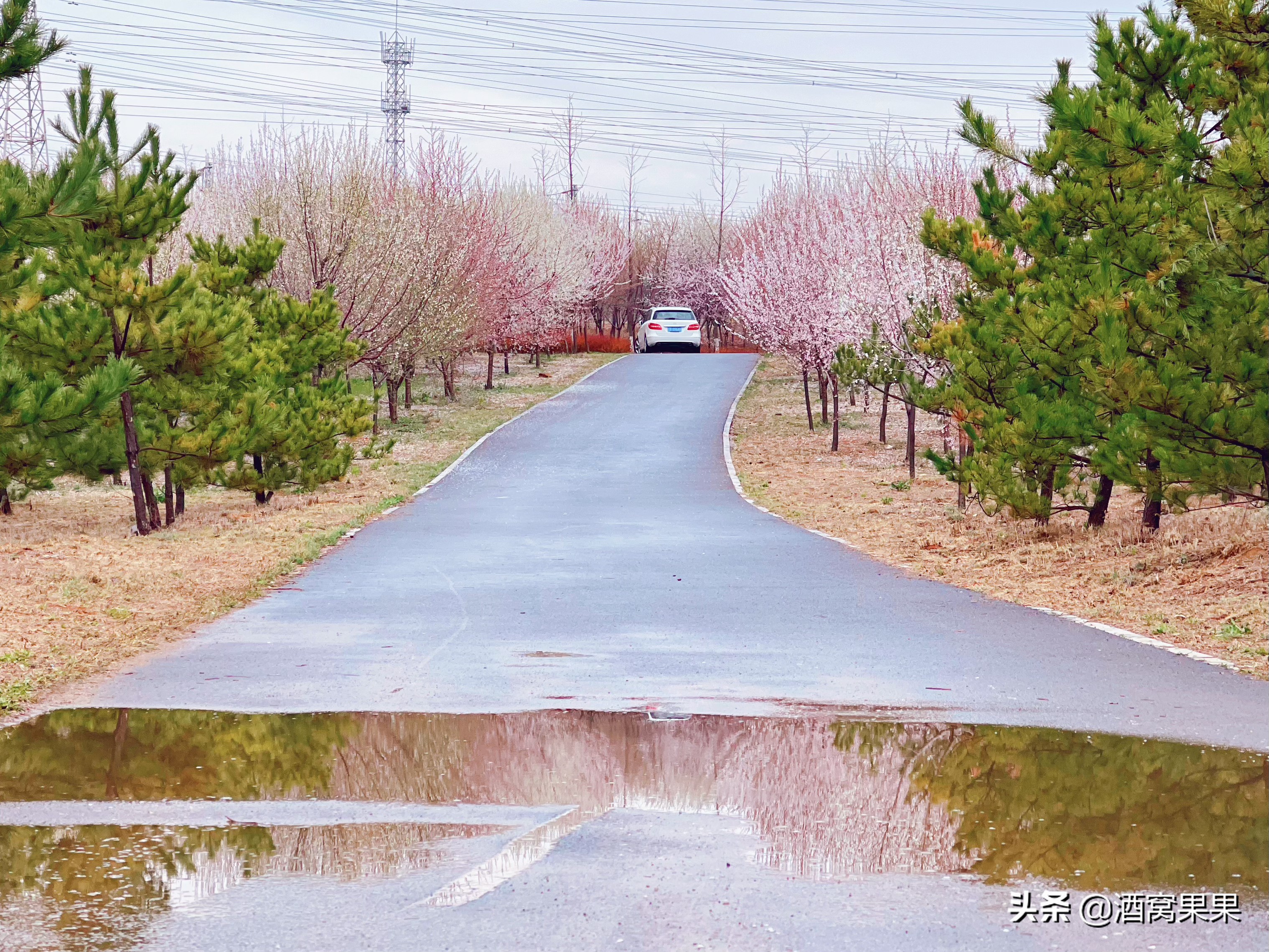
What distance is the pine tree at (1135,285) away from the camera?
10.9 meters

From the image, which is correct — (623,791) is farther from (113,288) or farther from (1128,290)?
Answer: (113,288)

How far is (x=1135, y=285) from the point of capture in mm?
12609

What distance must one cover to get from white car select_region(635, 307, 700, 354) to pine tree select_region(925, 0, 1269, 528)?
4324 cm

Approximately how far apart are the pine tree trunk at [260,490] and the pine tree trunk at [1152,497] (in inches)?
509

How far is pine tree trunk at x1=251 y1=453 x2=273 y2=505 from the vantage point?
2166cm

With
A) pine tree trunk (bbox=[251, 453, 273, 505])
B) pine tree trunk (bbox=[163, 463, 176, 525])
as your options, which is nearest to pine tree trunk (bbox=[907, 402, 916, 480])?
pine tree trunk (bbox=[251, 453, 273, 505])

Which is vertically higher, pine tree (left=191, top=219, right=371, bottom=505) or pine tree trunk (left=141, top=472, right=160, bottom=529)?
pine tree (left=191, top=219, right=371, bottom=505)

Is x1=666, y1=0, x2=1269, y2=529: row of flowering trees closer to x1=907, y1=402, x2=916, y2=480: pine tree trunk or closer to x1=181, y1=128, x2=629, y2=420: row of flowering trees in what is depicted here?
x1=907, y1=402, x2=916, y2=480: pine tree trunk

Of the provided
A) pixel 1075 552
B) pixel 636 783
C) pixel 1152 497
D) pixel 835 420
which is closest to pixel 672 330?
pixel 835 420

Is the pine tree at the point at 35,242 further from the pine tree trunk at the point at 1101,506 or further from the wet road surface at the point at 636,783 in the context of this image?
the pine tree trunk at the point at 1101,506

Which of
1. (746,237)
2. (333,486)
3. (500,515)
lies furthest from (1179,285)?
(746,237)

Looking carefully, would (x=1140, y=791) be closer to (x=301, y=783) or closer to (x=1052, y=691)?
(x=1052, y=691)

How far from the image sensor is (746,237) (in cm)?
5303

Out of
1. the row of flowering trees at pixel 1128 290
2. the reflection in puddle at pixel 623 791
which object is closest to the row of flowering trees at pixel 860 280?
the row of flowering trees at pixel 1128 290
